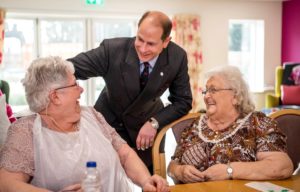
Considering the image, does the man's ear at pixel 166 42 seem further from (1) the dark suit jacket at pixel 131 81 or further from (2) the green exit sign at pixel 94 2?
(2) the green exit sign at pixel 94 2

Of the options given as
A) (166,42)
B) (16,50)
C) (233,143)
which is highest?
(16,50)

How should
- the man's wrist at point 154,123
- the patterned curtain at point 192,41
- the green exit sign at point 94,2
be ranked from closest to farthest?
the man's wrist at point 154,123, the green exit sign at point 94,2, the patterned curtain at point 192,41

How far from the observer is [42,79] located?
1.63 meters

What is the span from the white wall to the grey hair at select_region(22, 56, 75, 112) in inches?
191

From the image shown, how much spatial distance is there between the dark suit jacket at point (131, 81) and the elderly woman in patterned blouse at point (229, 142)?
17 centimetres

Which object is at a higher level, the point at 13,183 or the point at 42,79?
the point at 42,79

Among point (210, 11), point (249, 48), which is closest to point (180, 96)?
point (210, 11)

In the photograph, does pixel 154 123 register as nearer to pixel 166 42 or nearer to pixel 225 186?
pixel 166 42

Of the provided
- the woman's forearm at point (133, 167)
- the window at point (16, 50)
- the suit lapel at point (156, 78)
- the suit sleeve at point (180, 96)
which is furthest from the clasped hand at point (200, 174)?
the window at point (16, 50)

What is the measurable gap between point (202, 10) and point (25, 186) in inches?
248

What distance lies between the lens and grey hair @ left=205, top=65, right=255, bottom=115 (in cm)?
206

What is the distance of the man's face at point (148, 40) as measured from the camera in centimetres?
195

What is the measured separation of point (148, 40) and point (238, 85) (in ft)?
1.84

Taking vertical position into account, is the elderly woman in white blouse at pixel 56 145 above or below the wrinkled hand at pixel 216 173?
above
